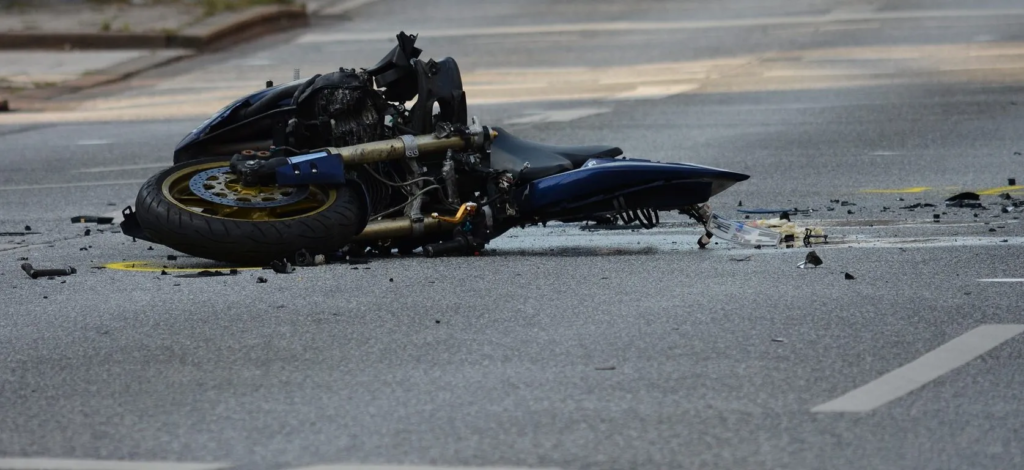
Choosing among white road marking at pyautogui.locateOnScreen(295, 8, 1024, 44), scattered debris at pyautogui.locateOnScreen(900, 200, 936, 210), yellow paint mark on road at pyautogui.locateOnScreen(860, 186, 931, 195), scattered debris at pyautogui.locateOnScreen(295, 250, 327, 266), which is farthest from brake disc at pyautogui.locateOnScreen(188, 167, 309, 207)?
white road marking at pyautogui.locateOnScreen(295, 8, 1024, 44)

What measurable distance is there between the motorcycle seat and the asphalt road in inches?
17.7

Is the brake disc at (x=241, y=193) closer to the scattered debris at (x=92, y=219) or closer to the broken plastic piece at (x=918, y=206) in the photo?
the scattered debris at (x=92, y=219)

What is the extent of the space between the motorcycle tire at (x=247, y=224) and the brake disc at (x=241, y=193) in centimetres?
3

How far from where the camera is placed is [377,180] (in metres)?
9.16

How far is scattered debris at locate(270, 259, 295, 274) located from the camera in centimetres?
854

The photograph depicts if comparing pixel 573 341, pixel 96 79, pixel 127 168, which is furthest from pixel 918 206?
pixel 96 79

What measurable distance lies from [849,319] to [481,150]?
9.27 feet

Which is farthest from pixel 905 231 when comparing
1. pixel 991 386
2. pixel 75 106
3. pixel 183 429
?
pixel 75 106

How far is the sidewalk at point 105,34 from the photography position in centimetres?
2389

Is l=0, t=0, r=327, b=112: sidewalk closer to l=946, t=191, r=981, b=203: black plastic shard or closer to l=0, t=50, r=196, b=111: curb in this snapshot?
l=0, t=50, r=196, b=111: curb

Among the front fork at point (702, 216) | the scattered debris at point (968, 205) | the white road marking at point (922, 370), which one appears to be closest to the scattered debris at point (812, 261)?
the front fork at point (702, 216)

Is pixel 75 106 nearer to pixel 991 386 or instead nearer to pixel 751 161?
pixel 751 161

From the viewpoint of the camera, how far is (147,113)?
65.4ft

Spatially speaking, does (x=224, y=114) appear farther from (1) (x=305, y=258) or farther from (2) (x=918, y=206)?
(2) (x=918, y=206)
